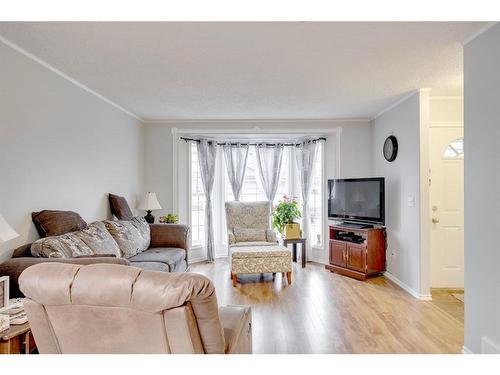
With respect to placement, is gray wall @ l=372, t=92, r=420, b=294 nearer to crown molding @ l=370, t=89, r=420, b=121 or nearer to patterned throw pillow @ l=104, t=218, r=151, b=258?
crown molding @ l=370, t=89, r=420, b=121

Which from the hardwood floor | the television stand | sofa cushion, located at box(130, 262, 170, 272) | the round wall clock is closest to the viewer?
the hardwood floor

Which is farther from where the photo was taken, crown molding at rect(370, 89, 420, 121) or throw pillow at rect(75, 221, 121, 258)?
crown molding at rect(370, 89, 420, 121)

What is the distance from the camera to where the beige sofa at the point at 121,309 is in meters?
1.17

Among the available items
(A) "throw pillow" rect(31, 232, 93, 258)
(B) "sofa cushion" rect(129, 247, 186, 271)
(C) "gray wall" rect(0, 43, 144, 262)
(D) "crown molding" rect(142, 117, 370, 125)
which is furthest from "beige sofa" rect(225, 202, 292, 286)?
(A) "throw pillow" rect(31, 232, 93, 258)

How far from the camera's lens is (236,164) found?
609cm

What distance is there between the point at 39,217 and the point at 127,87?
1671mm

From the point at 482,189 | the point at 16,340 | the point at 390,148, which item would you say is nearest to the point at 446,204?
the point at 390,148

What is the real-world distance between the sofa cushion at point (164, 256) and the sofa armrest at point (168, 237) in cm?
12

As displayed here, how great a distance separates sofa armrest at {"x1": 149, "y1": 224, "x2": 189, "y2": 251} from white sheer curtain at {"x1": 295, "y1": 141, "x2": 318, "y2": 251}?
247 cm

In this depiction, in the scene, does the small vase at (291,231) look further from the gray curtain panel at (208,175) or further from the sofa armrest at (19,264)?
the sofa armrest at (19,264)

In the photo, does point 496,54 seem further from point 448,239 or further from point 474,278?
point 448,239

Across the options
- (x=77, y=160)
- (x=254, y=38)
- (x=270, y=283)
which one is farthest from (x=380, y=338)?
(x=77, y=160)

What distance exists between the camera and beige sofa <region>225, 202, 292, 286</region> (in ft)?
14.2

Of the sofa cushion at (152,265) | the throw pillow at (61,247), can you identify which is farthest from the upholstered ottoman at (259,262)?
the throw pillow at (61,247)
